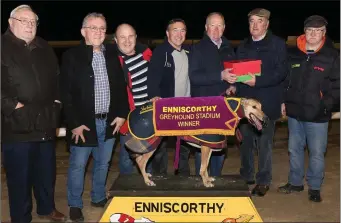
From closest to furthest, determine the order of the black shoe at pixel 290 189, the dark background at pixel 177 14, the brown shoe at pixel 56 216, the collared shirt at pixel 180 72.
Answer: the brown shoe at pixel 56 216, the collared shirt at pixel 180 72, the black shoe at pixel 290 189, the dark background at pixel 177 14

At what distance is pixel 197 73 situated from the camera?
4.05 meters

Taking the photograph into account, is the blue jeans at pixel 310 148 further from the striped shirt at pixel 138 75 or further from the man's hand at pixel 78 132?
the man's hand at pixel 78 132

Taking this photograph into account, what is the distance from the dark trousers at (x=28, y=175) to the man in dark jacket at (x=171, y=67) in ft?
3.45

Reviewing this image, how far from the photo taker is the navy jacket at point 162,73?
4020mm

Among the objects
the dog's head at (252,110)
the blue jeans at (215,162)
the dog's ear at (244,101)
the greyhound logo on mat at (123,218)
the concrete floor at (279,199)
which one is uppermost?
the dog's ear at (244,101)

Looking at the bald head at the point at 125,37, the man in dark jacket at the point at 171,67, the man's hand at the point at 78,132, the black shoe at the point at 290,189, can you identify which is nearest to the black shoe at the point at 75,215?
the man's hand at the point at 78,132

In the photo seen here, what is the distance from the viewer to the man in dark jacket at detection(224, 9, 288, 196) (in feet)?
13.9

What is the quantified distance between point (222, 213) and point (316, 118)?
148 cm

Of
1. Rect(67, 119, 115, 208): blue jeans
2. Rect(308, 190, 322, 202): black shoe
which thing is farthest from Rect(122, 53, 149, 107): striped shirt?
Rect(308, 190, 322, 202): black shoe

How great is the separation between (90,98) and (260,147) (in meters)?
1.79

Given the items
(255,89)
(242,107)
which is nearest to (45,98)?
(242,107)

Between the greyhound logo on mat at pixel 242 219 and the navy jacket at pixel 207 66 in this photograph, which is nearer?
the greyhound logo on mat at pixel 242 219

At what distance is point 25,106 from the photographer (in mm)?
3557

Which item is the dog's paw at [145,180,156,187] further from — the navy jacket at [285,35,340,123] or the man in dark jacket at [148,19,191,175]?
the navy jacket at [285,35,340,123]
